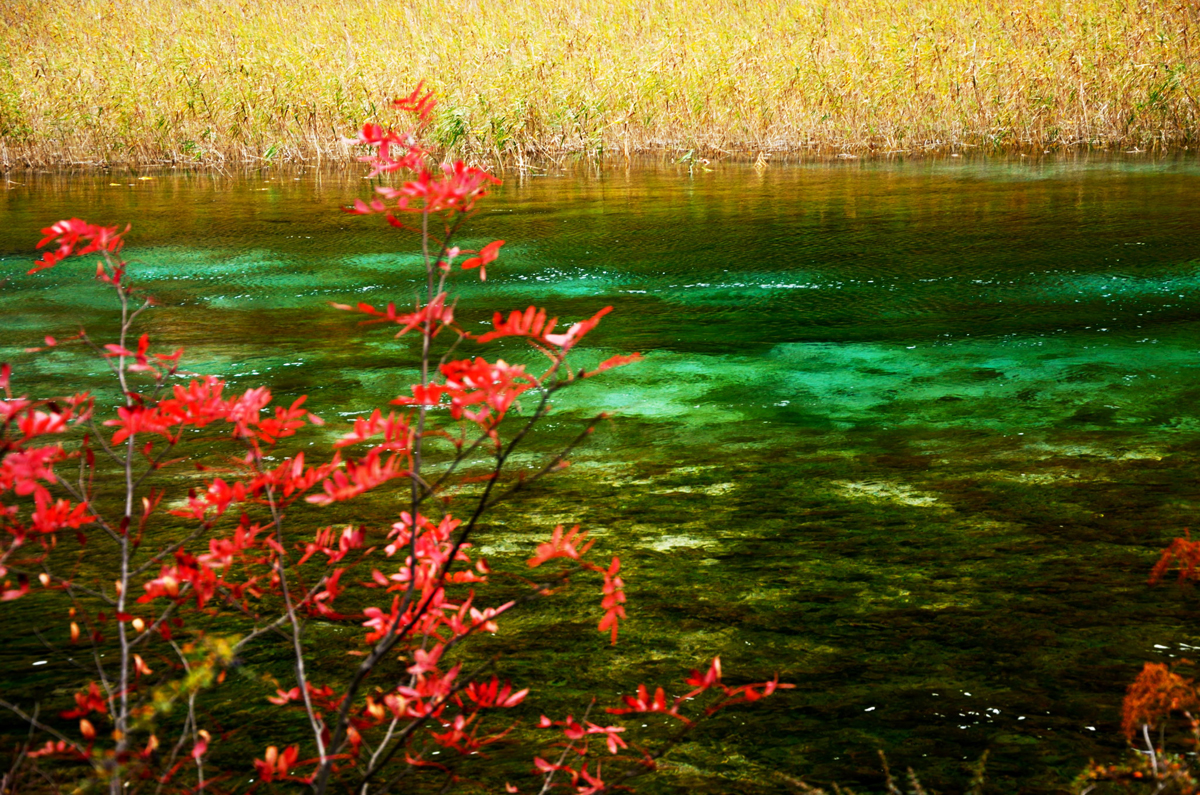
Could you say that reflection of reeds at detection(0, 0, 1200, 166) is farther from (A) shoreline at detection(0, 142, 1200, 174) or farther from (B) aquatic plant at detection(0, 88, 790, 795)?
(B) aquatic plant at detection(0, 88, 790, 795)

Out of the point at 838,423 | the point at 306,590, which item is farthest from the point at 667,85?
the point at 306,590

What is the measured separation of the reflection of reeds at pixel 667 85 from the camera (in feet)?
36.1

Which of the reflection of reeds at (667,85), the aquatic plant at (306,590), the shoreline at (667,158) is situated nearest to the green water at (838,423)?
the aquatic plant at (306,590)

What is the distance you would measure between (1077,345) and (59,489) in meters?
3.61

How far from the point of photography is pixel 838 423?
3799mm

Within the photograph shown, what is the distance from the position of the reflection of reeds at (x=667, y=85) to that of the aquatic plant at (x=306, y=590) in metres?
8.37

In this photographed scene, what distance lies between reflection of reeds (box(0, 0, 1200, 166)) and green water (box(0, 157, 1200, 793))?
267 cm

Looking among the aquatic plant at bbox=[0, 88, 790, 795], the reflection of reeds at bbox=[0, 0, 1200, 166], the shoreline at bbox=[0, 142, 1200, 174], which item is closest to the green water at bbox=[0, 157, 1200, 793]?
the aquatic plant at bbox=[0, 88, 790, 795]

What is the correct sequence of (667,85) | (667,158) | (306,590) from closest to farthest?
1. (306,590)
2. (667,158)
3. (667,85)

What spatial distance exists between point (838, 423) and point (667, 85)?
8828 millimetres

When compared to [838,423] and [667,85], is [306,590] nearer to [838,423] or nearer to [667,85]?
[838,423]

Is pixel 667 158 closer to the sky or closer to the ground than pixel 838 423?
closer to the sky

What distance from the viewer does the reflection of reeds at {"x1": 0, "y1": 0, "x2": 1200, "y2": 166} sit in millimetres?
11016

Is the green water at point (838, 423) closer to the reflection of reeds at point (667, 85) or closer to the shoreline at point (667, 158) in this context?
the shoreline at point (667, 158)
